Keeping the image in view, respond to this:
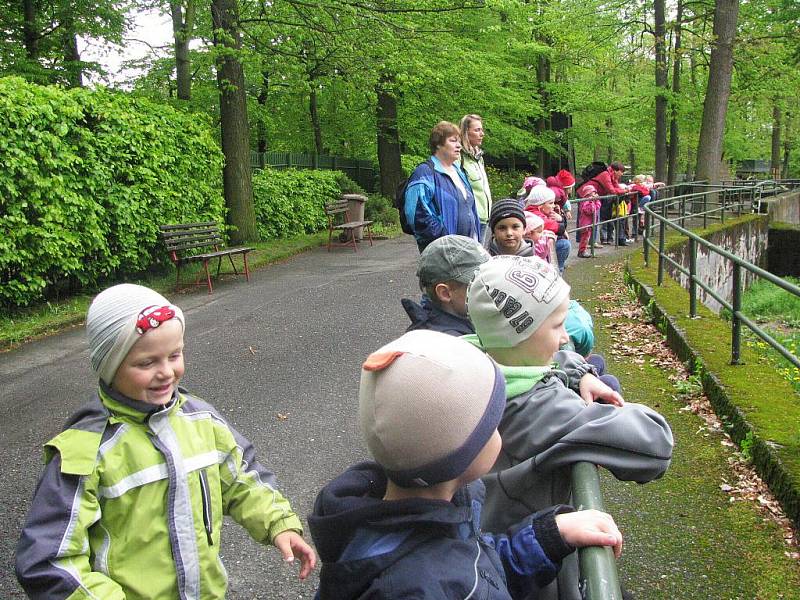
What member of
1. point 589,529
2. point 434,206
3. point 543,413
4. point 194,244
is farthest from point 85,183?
point 589,529

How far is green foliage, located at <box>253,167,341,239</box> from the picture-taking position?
54.7ft

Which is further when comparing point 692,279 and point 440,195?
point 692,279

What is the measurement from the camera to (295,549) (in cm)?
233

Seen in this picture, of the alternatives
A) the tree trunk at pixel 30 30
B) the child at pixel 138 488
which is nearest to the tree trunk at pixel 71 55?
the tree trunk at pixel 30 30

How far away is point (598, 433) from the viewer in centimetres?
194

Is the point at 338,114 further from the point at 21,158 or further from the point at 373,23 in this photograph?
the point at 21,158

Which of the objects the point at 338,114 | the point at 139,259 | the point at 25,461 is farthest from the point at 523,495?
the point at 338,114

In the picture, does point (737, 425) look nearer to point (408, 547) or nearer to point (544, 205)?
point (544, 205)

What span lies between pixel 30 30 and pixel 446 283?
1979 centimetres

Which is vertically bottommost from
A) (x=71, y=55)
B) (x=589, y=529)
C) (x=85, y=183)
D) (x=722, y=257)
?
(x=722, y=257)

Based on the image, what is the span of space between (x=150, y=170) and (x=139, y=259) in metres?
1.40

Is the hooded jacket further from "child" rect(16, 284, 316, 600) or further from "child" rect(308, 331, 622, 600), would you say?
"child" rect(16, 284, 316, 600)

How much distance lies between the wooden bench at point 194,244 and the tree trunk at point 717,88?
1432 cm

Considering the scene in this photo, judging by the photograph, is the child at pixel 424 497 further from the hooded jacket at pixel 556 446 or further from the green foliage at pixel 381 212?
the green foliage at pixel 381 212
